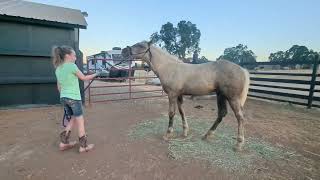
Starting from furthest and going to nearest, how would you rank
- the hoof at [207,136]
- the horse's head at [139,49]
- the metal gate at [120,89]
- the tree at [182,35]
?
1. the tree at [182,35]
2. the metal gate at [120,89]
3. the horse's head at [139,49]
4. the hoof at [207,136]

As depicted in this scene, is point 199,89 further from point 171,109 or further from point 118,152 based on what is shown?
point 118,152

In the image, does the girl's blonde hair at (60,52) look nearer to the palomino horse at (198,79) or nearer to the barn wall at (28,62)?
the palomino horse at (198,79)

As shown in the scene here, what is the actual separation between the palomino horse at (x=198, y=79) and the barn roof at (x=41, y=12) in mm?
3167

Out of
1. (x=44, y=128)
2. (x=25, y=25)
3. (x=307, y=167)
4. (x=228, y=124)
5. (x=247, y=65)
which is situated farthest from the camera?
(x=247, y=65)

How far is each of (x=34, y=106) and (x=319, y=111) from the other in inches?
320

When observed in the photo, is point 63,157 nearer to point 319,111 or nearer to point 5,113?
point 5,113

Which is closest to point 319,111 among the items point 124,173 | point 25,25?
point 124,173

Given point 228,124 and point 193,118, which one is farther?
point 193,118

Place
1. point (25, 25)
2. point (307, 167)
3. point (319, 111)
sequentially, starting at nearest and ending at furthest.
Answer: point (307, 167) → point (25, 25) → point (319, 111)

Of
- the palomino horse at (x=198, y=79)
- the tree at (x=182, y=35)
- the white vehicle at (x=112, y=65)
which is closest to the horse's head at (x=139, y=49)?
the palomino horse at (x=198, y=79)

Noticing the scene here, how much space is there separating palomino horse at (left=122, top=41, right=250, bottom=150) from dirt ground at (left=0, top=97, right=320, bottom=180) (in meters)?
0.74

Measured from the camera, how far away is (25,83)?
6035 mm

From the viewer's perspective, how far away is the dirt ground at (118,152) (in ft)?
9.05

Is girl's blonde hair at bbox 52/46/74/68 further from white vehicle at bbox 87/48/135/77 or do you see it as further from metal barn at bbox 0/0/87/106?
metal barn at bbox 0/0/87/106
